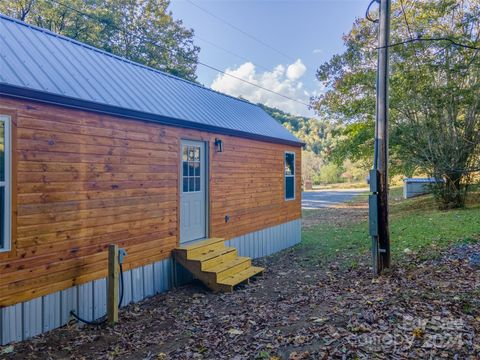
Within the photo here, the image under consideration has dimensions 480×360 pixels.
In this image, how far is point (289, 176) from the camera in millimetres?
11172

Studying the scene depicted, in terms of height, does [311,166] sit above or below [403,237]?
above

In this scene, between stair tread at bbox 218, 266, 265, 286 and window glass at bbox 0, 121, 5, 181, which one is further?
stair tread at bbox 218, 266, 265, 286

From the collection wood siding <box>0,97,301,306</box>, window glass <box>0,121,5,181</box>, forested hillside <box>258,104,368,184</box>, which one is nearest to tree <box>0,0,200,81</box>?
wood siding <box>0,97,301,306</box>

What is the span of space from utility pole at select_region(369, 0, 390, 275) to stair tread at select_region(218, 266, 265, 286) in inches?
88.8

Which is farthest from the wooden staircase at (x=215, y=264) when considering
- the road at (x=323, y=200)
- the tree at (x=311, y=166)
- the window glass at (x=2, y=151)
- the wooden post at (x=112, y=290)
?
the tree at (x=311, y=166)

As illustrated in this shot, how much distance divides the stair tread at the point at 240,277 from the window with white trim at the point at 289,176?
14.9 ft

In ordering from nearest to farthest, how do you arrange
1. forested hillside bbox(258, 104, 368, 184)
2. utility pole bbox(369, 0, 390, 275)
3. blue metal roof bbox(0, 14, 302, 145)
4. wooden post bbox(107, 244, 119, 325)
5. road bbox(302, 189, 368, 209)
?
blue metal roof bbox(0, 14, 302, 145) → wooden post bbox(107, 244, 119, 325) → utility pole bbox(369, 0, 390, 275) → road bbox(302, 189, 368, 209) → forested hillside bbox(258, 104, 368, 184)

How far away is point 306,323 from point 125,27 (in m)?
19.1

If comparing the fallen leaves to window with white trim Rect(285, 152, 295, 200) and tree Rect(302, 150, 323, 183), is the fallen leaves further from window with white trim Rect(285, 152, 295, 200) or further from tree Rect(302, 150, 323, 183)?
tree Rect(302, 150, 323, 183)

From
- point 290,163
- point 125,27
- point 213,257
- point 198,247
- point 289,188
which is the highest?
point 125,27

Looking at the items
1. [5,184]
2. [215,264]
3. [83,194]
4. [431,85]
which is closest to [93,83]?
[83,194]

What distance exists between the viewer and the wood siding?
414 centimetres

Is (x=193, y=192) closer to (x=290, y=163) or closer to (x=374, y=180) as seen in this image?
(x=374, y=180)

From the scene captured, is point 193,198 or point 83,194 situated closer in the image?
point 83,194
